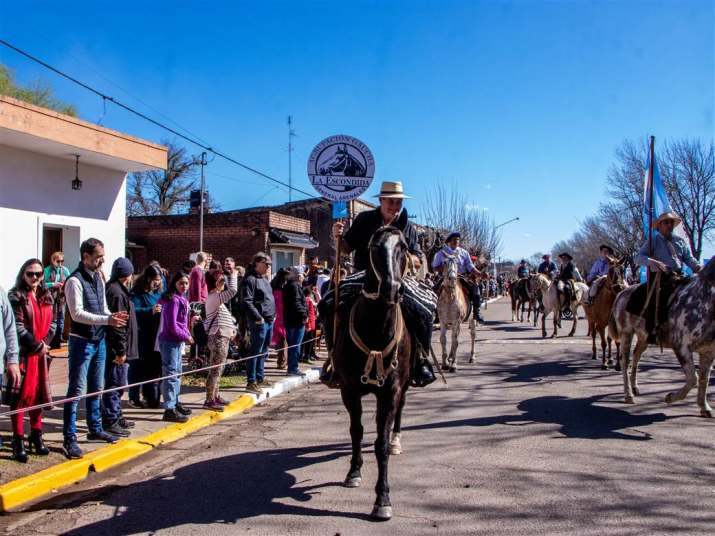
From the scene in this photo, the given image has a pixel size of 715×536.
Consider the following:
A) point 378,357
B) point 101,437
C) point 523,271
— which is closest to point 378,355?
point 378,357

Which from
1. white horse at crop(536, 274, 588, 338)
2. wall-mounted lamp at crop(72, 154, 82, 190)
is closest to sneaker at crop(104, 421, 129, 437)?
wall-mounted lamp at crop(72, 154, 82, 190)

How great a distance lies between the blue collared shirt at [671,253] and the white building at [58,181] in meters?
10.2

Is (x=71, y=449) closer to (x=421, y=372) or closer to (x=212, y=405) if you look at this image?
(x=212, y=405)

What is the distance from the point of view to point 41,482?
5531 mm

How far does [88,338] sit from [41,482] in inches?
63.0

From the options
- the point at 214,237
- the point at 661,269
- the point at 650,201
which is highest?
the point at 214,237

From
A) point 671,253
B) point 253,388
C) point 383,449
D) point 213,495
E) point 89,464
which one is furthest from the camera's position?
point 253,388

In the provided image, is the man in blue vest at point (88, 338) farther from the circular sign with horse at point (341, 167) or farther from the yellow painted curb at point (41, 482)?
the circular sign with horse at point (341, 167)

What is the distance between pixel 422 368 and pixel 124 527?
3.05 metres

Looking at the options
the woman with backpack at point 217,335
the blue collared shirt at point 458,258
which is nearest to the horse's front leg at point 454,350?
the blue collared shirt at point 458,258

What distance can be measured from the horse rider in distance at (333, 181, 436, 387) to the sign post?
3.21m

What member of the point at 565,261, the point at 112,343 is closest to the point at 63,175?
the point at 112,343

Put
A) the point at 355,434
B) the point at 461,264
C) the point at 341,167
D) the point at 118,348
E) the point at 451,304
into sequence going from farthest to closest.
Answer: the point at 461,264 < the point at 451,304 < the point at 341,167 < the point at 118,348 < the point at 355,434

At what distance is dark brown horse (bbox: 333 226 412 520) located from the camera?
4.78 meters
